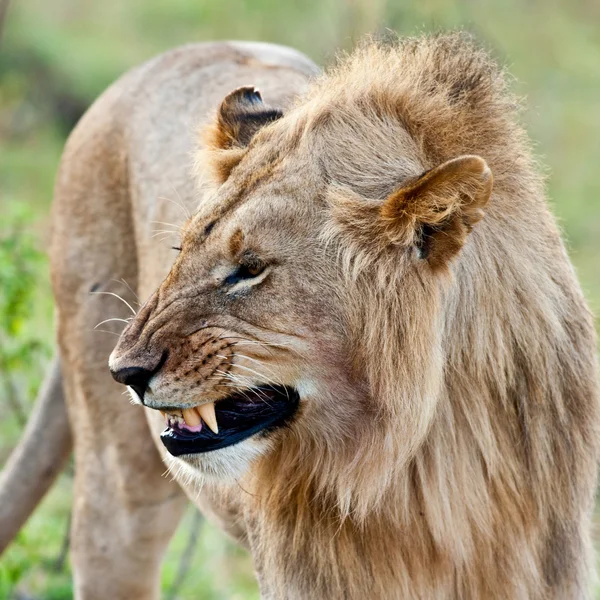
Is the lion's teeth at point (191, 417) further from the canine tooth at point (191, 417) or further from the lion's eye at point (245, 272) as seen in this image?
the lion's eye at point (245, 272)

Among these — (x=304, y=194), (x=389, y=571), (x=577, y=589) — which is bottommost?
(x=577, y=589)

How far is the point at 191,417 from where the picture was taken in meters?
2.65

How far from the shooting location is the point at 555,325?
278cm

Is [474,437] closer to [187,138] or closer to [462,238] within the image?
[462,238]

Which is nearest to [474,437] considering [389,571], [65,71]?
[389,571]

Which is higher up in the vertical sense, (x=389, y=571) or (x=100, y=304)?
(x=100, y=304)

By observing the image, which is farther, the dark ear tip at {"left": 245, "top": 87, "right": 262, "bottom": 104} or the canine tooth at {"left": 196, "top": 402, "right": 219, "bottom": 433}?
the dark ear tip at {"left": 245, "top": 87, "right": 262, "bottom": 104}

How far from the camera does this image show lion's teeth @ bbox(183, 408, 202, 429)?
2637mm

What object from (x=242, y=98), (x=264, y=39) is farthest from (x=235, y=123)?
(x=264, y=39)

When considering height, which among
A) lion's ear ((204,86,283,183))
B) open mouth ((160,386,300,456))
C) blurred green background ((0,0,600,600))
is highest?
blurred green background ((0,0,600,600))

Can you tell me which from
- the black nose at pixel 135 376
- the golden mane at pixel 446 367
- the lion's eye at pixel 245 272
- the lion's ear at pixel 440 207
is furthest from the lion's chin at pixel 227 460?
the lion's ear at pixel 440 207

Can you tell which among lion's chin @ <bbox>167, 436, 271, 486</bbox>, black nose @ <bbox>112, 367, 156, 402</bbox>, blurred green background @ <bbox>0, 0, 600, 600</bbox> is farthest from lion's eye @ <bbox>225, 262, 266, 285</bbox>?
blurred green background @ <bbox>0, 0, 600, 600</bbox>

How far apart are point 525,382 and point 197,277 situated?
0.84 metres

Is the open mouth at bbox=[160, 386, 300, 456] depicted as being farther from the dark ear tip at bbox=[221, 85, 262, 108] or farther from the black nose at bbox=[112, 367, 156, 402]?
the dark ear tip at bbox=[221, 85, 262, 108]
